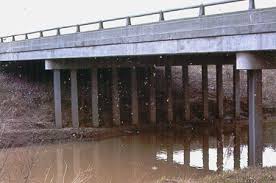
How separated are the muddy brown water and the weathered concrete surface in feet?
12.4

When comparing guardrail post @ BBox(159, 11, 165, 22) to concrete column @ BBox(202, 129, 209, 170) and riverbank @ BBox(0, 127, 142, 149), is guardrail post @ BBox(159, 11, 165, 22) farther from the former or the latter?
riverbank @ BBox(0, 127, 142, 149)

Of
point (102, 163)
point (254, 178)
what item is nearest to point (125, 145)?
point (102, 163)

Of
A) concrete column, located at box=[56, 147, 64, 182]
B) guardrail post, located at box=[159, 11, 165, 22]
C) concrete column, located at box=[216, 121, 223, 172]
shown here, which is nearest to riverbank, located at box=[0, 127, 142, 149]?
concrete column, located at box=[56, 147, 64, 182]

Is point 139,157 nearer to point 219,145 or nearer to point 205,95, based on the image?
point 219,145

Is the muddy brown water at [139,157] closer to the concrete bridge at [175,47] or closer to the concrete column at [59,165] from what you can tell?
the concrete column at [59,165]

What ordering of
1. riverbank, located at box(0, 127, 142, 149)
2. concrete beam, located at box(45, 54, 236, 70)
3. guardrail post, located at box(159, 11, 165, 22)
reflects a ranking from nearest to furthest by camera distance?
guardrail post, located at box(159, 11, 165, 22) → riverbank, located at box(0, 127, 142, 149) → concrete beam, located at box(45, 54, 236, 70)

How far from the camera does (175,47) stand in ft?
46.6

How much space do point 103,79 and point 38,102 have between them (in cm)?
421

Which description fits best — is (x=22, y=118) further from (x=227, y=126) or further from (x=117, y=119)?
(x=227, y=126)

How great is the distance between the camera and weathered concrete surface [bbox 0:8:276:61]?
1145 cm

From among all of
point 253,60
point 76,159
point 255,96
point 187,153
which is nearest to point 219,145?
point 187,153

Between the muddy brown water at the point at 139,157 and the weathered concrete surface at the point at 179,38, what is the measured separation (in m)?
3.78

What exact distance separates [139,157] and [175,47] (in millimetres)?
4844

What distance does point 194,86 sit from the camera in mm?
29828
